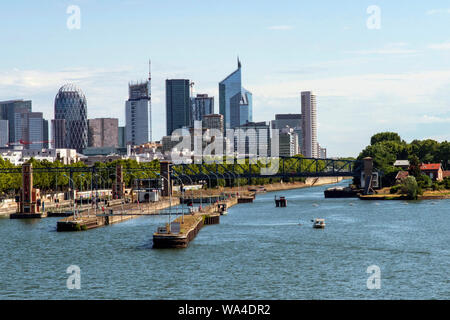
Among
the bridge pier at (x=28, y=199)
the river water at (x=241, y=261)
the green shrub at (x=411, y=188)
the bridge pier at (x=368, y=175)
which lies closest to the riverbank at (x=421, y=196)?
the green shrub at (x=411, y=188)

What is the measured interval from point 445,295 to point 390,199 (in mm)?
121159

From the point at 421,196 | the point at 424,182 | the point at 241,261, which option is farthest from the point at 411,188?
the point at 241,261

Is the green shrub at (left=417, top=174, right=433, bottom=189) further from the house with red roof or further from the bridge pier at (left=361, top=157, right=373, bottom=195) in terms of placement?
the house with red roof

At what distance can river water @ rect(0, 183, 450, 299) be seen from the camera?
50344 millimetres

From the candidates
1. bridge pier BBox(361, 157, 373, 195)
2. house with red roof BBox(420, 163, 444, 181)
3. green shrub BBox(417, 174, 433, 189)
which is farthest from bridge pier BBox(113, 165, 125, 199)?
house with red roof BBox(420, 163, 444, 181)

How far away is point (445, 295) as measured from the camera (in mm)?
47875

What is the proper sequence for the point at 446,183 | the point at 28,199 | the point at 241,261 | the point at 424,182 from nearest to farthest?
the point at 241,261 < the point at 28,199 < the point at 424,182 < the point at 446,183

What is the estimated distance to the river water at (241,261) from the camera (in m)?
50.3

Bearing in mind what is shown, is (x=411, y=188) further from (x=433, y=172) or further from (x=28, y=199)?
(x=28, y=199)

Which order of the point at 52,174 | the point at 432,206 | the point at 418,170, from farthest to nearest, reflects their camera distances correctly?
the point at 52,174, the point at 418,170, the point at 432,206

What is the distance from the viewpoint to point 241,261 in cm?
6550

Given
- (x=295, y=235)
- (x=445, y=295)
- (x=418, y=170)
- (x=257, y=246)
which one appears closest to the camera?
(x=445, y=295)
